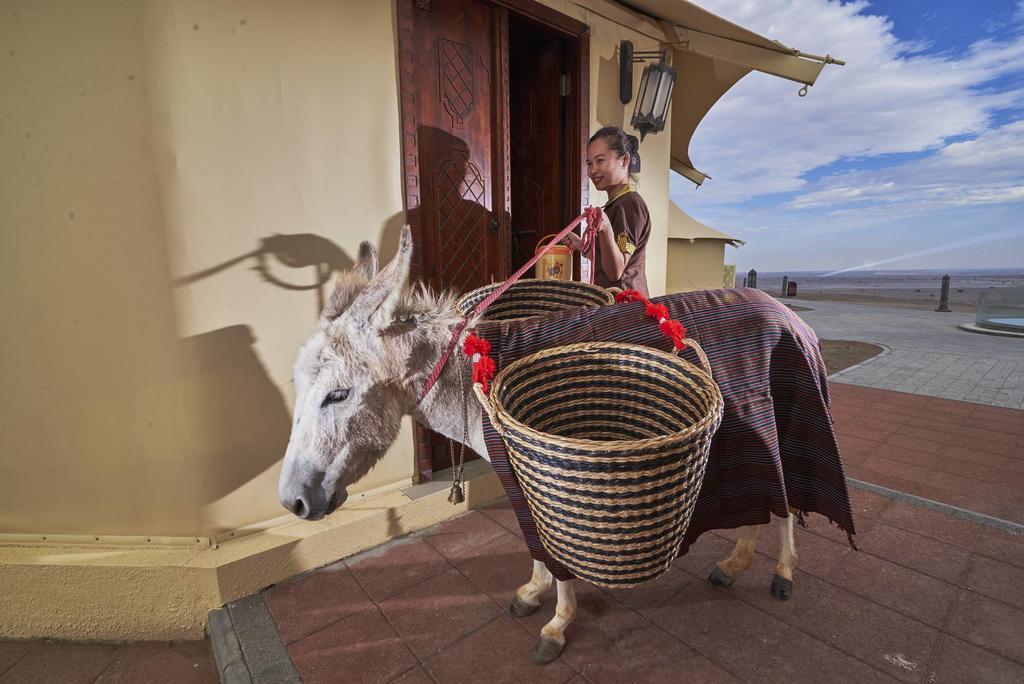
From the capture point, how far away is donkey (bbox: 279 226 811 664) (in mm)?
1634

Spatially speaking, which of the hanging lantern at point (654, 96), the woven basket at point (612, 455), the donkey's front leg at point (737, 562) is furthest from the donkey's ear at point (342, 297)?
the hanging lantern at point (654, 96)

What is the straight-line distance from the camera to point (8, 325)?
2.17 metres

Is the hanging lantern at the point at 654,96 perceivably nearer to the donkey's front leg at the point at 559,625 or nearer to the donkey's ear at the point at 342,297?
the donkey's ear at the point at 342,297

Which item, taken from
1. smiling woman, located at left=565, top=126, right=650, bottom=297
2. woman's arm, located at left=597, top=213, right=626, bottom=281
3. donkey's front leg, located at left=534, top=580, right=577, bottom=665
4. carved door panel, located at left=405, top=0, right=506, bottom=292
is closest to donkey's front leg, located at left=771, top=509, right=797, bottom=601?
donkey's front leg, located at left=534, top=580, right=577, bottom=665

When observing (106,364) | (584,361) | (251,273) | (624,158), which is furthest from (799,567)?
(106,364)

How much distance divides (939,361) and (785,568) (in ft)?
24.0

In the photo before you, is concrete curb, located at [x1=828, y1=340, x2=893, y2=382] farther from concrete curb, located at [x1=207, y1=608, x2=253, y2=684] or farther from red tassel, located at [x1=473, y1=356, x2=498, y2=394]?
concrete curb, located at [x1=207, y1=608, x2=253, y2=684]

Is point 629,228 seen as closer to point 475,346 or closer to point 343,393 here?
point 475,346

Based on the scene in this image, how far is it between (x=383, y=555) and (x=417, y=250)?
1.89m

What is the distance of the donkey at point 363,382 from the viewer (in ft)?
5.36

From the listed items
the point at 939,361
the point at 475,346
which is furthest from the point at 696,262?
the point at 475,346

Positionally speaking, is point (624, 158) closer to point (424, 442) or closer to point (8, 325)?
point (424, 442)

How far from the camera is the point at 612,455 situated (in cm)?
117

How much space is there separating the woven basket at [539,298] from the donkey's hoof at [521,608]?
1.40 meters
